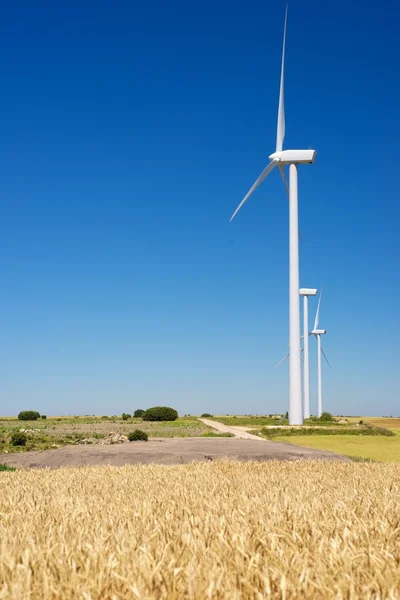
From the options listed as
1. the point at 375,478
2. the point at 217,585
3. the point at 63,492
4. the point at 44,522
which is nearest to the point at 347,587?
the point at 217,585

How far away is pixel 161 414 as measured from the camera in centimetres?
9250

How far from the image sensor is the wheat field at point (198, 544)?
11.5 feet

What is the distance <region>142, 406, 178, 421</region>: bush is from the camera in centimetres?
9212

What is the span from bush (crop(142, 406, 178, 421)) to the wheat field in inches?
3261

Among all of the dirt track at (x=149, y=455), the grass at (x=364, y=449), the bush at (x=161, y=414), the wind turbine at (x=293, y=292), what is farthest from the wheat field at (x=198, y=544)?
the bush at (x=161, y=414)

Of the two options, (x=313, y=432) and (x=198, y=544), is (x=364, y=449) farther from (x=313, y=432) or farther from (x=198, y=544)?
(x=198, y=544)

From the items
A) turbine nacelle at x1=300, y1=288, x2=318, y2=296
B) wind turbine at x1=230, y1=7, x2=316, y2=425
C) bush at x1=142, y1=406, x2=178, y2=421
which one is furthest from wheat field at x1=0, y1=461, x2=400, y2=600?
bush at x1=142, y1=406, x2=178, y2=421

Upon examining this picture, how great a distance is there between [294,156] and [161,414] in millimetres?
46166

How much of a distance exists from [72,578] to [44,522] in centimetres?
314

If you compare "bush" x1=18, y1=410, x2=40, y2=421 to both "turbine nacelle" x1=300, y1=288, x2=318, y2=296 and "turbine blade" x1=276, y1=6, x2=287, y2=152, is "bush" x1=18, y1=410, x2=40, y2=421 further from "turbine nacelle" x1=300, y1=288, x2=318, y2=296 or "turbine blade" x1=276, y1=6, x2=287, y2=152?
"turbine blade" x1=276, y1=6, x2=287, y2=152

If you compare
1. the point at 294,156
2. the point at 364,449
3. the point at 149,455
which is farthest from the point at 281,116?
the point at 149,455

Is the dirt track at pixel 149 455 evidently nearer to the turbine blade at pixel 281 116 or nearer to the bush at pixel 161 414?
the turbine blade at pixel 281 116

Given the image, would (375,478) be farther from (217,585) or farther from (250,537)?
(217,585)

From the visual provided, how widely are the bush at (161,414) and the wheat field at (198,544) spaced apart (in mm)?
Result: 82824
